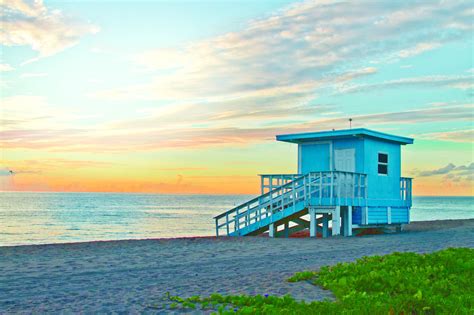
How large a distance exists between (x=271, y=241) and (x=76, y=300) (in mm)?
11896

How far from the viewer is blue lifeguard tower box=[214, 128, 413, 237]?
22547 mm

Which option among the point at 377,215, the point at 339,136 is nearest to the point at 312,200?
the point at 339,136

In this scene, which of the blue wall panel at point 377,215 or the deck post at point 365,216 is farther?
the blue wall panel at point 377,215

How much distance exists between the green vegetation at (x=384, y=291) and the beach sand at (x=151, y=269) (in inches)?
22.4

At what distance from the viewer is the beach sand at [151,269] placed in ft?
29.6

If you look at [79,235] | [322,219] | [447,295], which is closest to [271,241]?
[322,219]

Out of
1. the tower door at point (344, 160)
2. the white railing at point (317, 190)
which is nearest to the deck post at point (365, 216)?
the white railing at point (317, 190)

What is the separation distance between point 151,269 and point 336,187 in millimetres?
11788

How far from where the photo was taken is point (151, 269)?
12578mm

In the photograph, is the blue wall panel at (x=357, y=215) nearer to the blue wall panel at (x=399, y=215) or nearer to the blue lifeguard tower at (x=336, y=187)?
the blue lifeguard tower at (x=336, y=187)

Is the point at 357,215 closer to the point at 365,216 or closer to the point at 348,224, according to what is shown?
the point at 365,216

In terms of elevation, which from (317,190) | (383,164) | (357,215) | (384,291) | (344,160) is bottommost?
(384,291)

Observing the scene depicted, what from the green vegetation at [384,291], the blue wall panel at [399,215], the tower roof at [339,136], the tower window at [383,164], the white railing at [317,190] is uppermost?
the tower roof at [339,136]

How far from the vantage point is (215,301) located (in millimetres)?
8516
